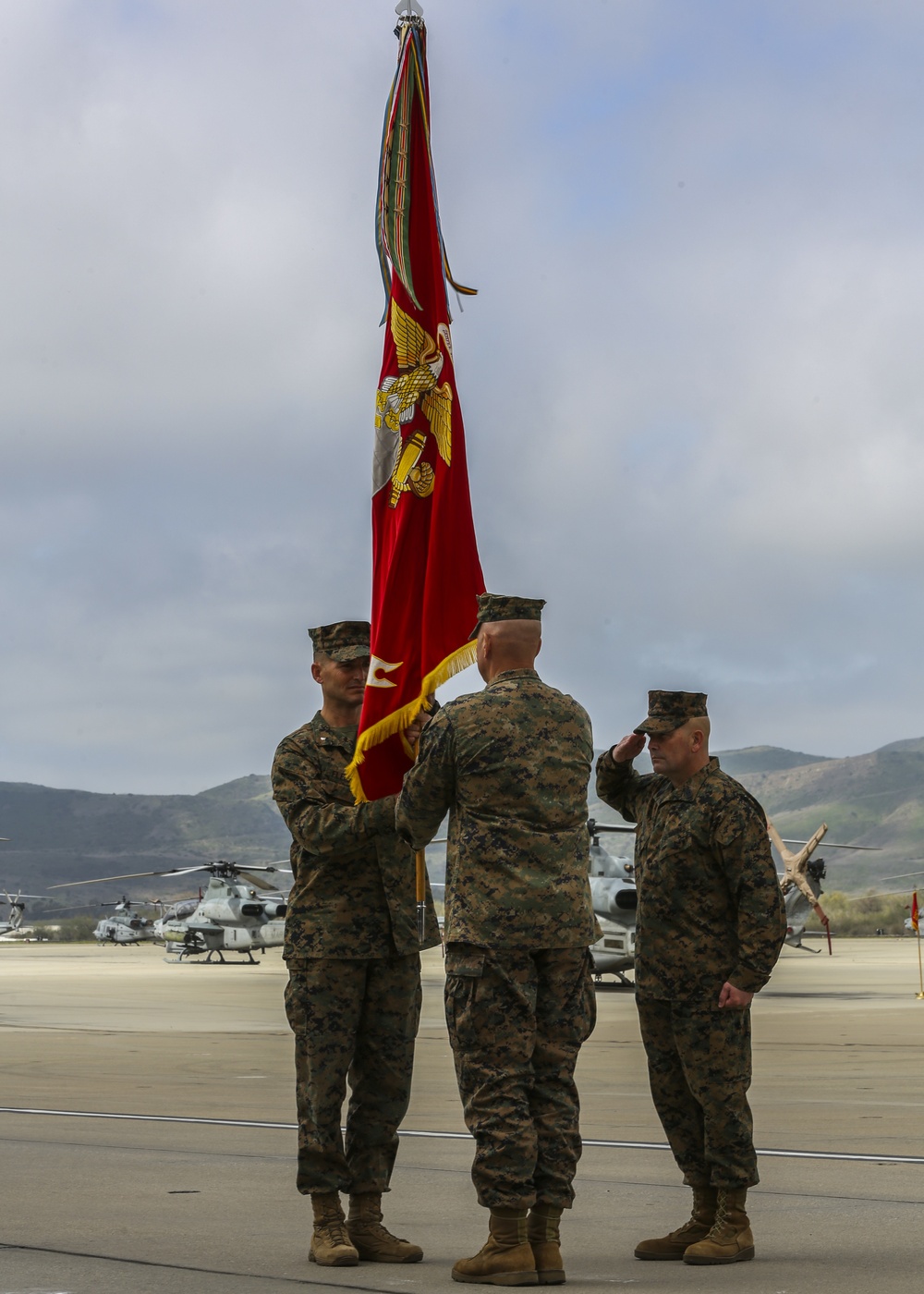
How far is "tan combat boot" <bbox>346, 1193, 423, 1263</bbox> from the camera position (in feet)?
17.0

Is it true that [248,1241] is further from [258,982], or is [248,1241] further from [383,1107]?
[258,982]

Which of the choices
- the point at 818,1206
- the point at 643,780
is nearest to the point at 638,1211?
the point at 818,1206

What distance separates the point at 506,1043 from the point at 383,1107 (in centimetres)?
77

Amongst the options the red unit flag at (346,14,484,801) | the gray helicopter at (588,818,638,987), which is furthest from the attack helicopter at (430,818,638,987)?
the red unit flag at (346,14,484,801)

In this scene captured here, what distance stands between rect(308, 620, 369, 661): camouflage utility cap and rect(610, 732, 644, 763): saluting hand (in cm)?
101

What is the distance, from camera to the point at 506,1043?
4.95 meters

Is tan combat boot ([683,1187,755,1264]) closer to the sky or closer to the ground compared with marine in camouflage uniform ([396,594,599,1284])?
closer to the ground

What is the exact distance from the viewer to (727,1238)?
5.23 metres

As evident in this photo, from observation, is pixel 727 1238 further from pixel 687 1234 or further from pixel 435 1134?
pixel 435 1134

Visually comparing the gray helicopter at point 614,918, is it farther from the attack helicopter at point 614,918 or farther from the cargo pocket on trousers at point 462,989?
the cargo pocket on trousers at point 462,989

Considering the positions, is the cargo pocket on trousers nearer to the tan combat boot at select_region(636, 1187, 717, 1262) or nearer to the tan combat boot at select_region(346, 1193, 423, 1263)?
the tan combat boot at select_region(346, 1193, 423, 1263)

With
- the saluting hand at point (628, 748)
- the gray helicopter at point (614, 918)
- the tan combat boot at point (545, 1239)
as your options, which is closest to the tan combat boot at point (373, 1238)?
the tan combat boot at point (545, 1239)

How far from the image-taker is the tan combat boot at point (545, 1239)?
4848 mm

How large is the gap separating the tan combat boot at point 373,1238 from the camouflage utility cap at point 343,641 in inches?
75.6
